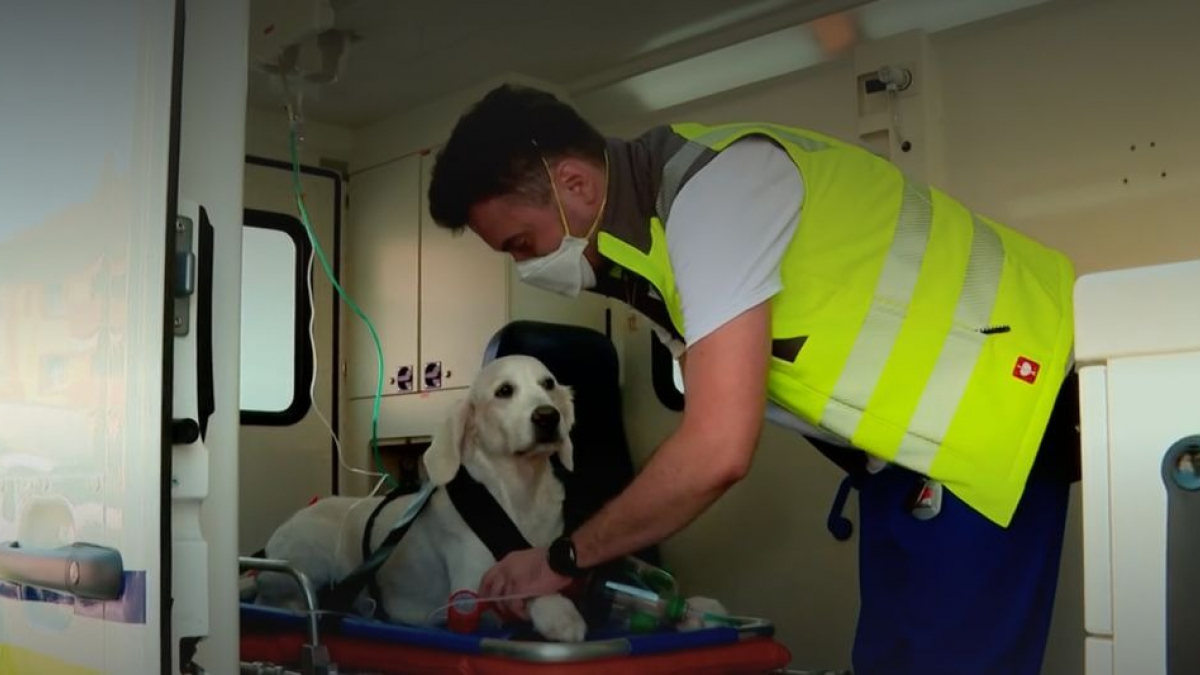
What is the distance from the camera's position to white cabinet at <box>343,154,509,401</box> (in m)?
3.68

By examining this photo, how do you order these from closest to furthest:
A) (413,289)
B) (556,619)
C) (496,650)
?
1. (496,650)
2. (556,619)
3. (413,289)

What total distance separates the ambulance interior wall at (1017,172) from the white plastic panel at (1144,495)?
1129 millimetres

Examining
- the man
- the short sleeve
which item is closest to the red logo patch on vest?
the man

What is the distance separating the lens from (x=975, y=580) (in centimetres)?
193

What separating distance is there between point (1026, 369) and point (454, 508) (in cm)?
167

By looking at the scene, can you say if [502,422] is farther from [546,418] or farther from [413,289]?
[413,289]

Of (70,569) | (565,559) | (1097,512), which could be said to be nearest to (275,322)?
(565,559)

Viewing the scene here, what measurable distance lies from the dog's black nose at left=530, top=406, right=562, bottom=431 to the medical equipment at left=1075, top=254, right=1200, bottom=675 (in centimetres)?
212

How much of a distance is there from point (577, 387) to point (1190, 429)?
2500mm

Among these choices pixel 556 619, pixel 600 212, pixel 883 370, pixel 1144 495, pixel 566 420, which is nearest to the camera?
pixel 1144 495

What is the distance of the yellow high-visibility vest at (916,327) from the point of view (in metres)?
1.76

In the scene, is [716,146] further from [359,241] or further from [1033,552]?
[359,241]

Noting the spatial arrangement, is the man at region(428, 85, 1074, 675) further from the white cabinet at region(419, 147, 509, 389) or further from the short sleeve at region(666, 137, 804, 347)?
the white cabinet at region(419, 147, 509, 389)

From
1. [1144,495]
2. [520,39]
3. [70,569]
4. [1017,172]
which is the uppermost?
[520,39]
